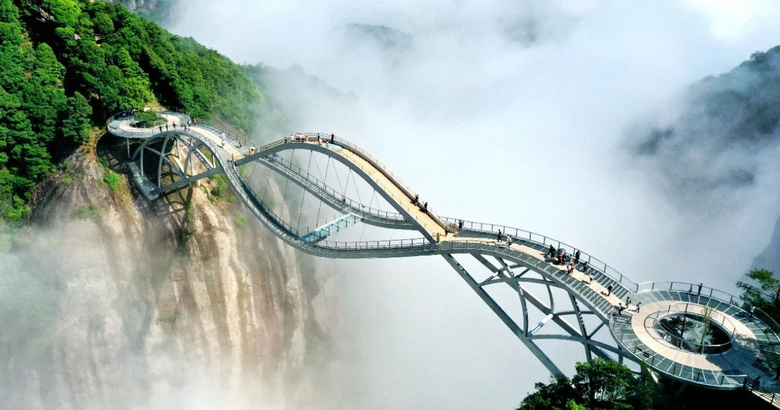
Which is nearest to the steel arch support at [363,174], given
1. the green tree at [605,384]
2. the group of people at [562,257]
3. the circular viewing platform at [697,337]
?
the group of people at [562,257]

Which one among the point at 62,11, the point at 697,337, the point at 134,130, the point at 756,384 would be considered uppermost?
the point at 62,11

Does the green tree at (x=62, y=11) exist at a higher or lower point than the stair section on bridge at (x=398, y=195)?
higher

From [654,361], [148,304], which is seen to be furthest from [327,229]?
[654,361]

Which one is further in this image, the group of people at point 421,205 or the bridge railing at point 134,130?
the bridge railing at point 134,130

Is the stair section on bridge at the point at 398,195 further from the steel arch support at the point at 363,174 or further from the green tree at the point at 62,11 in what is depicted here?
the green tree at the point at 62,11

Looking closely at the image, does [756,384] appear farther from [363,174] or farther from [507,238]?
[363,174]
